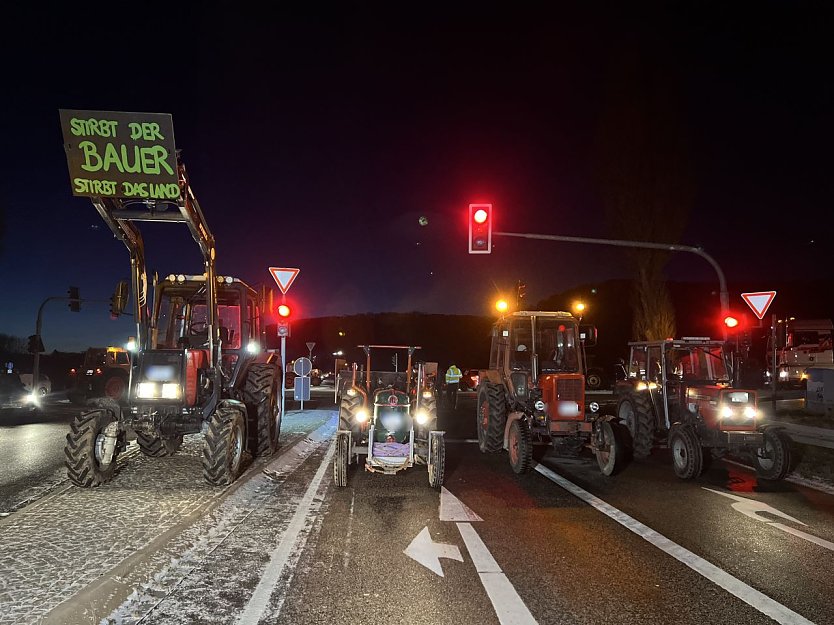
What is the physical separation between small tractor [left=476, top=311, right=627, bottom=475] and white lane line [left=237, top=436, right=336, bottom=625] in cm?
385

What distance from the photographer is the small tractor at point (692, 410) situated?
Answer: 30.9 ft

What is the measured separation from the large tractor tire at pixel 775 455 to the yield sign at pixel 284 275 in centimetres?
1083

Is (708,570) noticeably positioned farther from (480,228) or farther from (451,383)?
(451,383)

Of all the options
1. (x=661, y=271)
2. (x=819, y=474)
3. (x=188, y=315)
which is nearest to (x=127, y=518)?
(x=188, y=315)

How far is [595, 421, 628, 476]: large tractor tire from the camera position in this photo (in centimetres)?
961

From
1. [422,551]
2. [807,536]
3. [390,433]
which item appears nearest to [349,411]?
[390,433]

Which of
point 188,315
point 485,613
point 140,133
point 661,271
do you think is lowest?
Answer: point 485,613

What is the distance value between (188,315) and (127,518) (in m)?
5.04

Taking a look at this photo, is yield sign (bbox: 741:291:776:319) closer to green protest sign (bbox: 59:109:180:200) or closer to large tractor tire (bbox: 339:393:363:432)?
large tractor tire (bbox: 339:393:363:432)

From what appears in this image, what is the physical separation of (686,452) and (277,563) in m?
6.90

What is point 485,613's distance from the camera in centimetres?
435

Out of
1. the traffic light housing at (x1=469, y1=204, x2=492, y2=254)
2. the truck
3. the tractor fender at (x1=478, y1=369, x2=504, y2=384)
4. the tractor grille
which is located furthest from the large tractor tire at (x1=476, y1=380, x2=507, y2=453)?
the truck

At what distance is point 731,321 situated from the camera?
13125 millimetres

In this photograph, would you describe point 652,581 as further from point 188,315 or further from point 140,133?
point 188,315
